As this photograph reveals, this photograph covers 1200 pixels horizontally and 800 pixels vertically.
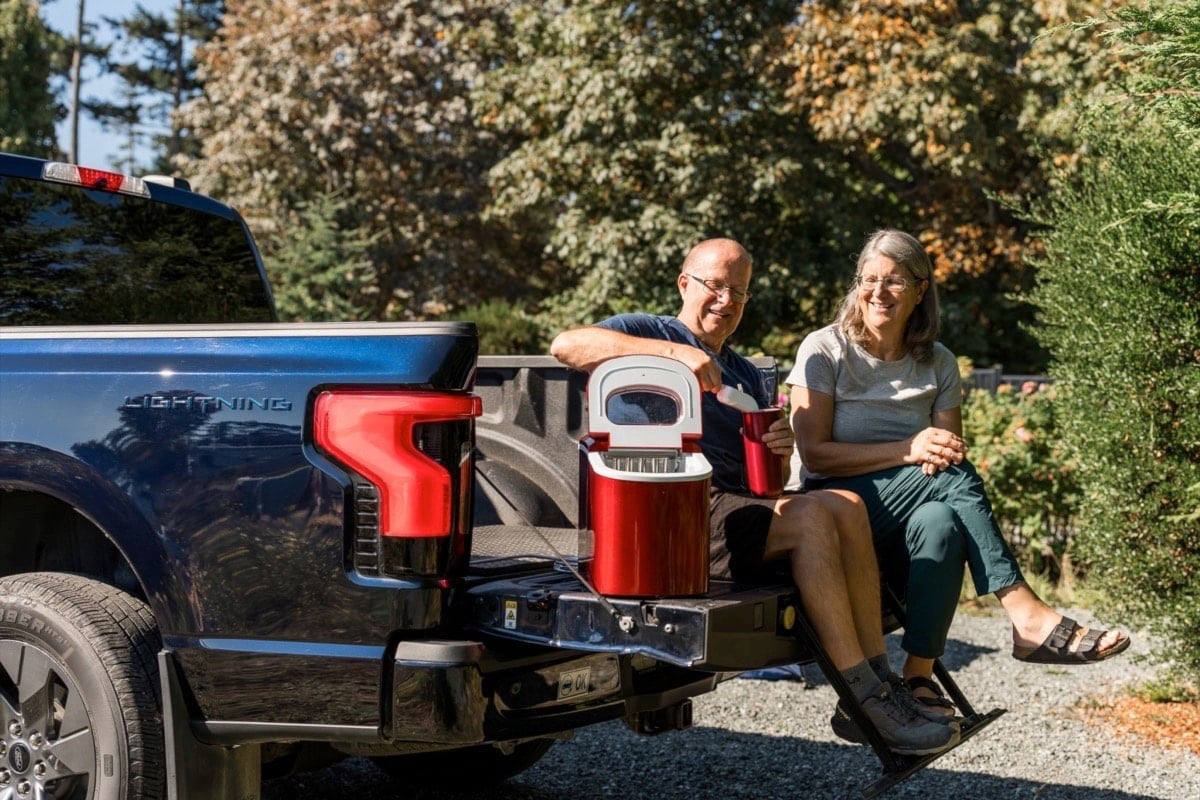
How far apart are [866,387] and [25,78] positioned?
1501 inches

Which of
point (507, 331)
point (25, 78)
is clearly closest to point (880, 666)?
point (507, 331)

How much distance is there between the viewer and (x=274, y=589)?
9.36 feet

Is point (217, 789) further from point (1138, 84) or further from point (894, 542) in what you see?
point (1138, 84)

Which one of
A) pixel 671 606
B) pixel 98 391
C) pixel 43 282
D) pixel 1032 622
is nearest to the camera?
pixel 671 606

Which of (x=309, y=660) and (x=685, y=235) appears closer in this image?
(x=309, y=660)

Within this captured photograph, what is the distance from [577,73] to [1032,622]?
542 inches

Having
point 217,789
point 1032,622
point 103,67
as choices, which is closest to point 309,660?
point 217,789

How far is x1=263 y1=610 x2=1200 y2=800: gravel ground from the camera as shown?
15.1ft

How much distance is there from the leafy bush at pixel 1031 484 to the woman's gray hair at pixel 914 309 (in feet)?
14.8

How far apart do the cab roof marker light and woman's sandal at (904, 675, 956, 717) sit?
2.80m

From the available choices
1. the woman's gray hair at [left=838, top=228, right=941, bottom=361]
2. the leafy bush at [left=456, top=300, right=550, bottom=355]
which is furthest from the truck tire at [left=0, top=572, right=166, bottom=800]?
the leafy bush at [left=456, top=300, right=550, bottom=355]

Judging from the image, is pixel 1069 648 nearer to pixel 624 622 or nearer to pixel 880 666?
pixel 880 666

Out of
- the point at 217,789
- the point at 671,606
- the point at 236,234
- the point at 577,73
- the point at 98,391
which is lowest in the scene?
the point at 217,789

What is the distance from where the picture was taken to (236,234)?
463 centimetres
